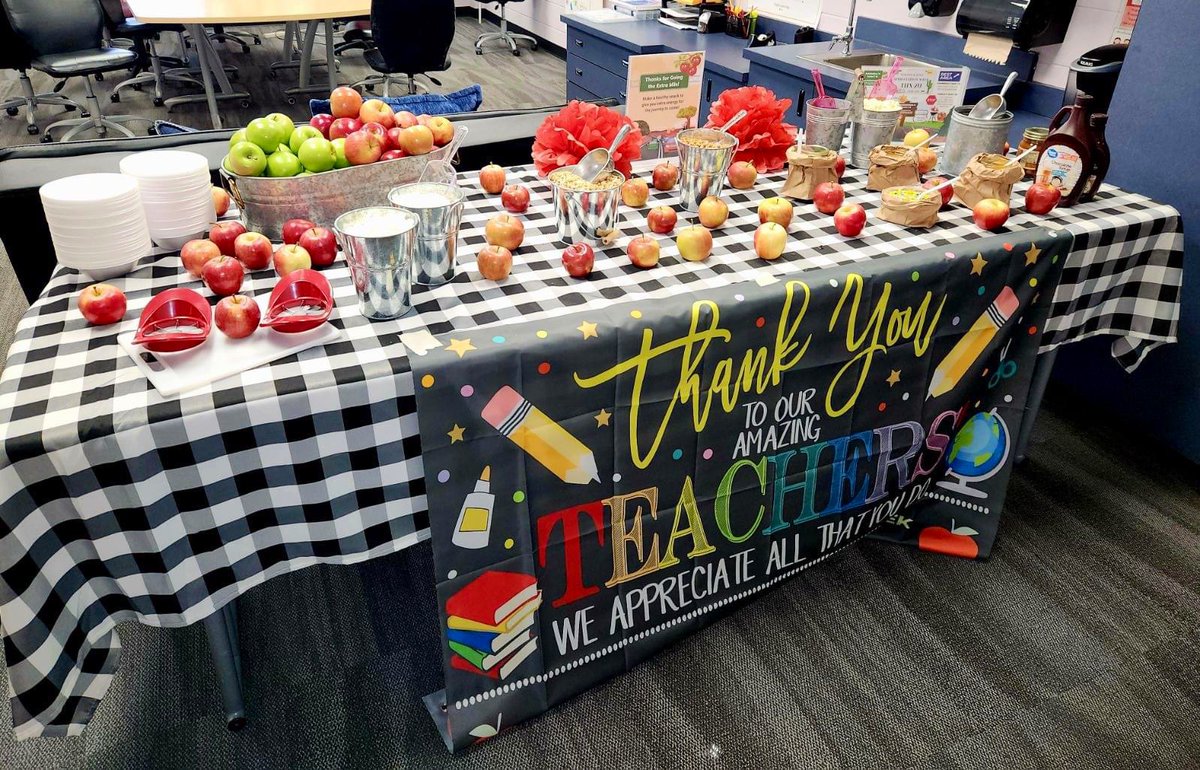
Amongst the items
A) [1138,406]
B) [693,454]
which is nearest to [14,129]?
[693,454]

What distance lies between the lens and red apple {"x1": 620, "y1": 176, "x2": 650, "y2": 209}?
1728 millimetres

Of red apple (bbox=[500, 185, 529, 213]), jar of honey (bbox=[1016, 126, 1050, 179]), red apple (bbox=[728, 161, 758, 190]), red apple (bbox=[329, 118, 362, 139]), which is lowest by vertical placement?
red apple (bbox=[500, 185, 529, 213])

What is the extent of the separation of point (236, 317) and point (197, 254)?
0.27 meters

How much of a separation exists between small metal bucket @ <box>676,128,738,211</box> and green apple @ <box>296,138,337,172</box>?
28.2 inches

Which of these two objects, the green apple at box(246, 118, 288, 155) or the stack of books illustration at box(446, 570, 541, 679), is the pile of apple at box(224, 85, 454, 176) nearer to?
the green apple at box(246, 118, 288, 155)

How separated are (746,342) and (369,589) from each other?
1060 mm

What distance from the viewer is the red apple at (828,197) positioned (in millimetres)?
1711

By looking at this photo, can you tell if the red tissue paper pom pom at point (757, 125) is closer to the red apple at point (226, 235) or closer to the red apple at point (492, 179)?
the red apple at point (492, 179)

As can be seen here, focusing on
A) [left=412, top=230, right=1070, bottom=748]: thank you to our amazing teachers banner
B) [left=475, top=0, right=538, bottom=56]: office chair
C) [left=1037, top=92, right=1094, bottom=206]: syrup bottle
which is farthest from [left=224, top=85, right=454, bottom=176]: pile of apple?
[left=475, top=0, right=538, bottom=56]: office chair

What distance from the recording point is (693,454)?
1434mm

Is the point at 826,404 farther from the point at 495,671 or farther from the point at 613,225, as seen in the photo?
the point at 495,671

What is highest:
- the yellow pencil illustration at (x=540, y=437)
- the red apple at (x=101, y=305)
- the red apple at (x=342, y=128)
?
the red apple at (x=342, y=128)

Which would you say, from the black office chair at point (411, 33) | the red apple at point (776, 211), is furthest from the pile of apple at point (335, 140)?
the black office chair at point (411, 33)

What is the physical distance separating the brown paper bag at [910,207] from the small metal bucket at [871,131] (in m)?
0.27
